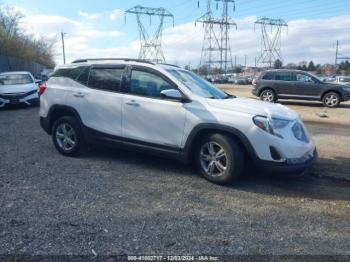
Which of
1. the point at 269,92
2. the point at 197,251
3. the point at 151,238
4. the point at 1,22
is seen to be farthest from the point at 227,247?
the point at 1,22

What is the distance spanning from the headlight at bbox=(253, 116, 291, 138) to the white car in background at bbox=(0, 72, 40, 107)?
13457 mm

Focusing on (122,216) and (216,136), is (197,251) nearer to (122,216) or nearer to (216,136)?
(122,216)

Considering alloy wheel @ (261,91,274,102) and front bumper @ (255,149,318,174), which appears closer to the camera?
front bumper @ (255,149,318,174)

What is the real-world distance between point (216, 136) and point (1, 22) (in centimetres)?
5119

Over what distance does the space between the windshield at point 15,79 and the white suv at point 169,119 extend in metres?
Answer: 10.9

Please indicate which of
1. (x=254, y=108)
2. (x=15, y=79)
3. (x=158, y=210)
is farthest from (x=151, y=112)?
(x=15, y=79)

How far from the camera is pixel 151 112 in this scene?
640cm

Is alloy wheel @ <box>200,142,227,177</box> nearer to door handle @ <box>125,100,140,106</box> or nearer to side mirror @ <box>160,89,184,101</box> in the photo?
side mirror @ <box>160,89,184,101</box>

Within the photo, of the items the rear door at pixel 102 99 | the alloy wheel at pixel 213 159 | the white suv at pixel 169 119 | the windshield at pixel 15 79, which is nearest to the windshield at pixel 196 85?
the white suv at pixel 169 119

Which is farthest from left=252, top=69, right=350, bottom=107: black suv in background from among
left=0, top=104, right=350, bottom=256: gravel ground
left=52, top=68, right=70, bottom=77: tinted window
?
left=52, top=68, right=70, bottom=77: tinted window

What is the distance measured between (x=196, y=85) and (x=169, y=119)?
0.83 m

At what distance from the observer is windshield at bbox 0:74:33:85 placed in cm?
1754

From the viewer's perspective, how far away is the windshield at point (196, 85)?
6438 mm

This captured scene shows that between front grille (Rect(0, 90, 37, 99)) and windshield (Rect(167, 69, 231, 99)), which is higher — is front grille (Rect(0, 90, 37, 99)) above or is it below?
below
